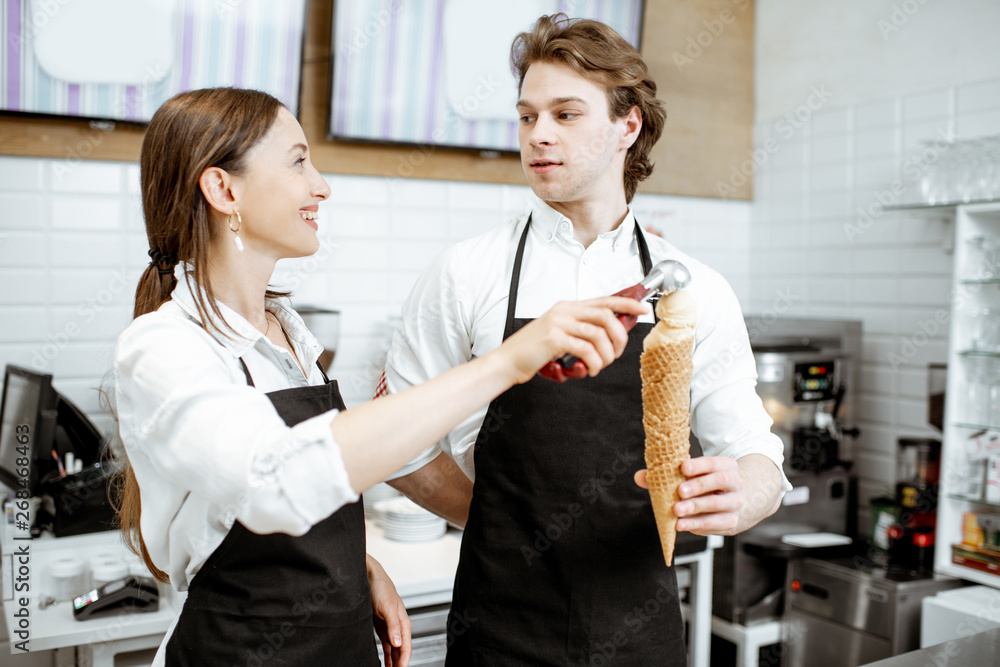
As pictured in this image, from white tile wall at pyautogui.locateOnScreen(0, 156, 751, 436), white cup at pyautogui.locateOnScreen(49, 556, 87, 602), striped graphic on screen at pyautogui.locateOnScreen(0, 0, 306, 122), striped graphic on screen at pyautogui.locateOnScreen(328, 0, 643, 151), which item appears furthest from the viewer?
striped graphic on screen at pyautogui.locateOnScreen(328, 0, 643, 151)

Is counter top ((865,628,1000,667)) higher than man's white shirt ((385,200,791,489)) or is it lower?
lower

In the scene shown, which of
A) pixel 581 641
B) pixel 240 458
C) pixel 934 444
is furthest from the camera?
pixel 934 444

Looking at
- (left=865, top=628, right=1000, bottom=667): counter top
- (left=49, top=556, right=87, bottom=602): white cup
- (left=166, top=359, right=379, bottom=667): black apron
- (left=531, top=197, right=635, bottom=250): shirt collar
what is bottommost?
(left=49, top=556, right=87, bottom=602): white cup

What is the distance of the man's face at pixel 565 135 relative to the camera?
163 cm

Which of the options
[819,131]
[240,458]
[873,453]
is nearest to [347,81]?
[819,131]

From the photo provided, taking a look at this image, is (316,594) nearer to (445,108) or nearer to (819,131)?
(445,108)

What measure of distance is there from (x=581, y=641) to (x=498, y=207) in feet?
6.98

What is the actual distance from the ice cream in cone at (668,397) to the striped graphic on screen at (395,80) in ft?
6.67

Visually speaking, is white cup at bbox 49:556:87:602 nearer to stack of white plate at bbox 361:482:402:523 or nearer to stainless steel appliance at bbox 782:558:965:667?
stack of white plate at bbox 361:482:402:523

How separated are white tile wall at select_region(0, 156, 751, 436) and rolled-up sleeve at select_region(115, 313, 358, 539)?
1.77m

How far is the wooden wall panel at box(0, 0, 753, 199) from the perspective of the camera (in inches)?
117

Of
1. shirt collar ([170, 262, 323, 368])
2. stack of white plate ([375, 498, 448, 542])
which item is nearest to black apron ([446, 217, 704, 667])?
shirt collar ([170, 262, 323, 368])

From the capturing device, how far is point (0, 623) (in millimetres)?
2484

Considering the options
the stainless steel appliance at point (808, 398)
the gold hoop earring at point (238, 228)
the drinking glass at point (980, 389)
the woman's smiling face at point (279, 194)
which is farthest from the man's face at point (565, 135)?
the drinking glass at point (980, 389)
